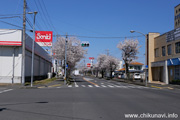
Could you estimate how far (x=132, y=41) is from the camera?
161 ft

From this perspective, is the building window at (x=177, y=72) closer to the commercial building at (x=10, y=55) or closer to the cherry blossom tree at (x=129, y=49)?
the cherry blossom tree at (x=129, y=49)

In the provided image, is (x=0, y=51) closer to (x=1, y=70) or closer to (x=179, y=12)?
(x=1, y=70)

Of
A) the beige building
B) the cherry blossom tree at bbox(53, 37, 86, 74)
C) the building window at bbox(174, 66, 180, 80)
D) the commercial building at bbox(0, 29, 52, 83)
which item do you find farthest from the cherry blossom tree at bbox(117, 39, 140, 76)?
the commercial building at bbox(0, 29, 52, 83)

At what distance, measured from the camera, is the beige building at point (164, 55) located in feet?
114

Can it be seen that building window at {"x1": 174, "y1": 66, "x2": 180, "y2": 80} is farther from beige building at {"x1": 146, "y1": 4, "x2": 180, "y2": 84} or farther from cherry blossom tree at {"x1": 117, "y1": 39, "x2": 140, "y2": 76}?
cherry blossom tree at {"x1": 117, "y1": 39, "x2": 140, "y2": 76}

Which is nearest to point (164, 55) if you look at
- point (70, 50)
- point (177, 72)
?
point (177, 72)

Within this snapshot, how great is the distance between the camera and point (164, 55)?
39.5 metres

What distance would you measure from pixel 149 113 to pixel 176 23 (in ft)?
304

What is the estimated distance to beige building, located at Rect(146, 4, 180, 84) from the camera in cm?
3475

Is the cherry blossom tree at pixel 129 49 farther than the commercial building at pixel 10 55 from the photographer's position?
Yes

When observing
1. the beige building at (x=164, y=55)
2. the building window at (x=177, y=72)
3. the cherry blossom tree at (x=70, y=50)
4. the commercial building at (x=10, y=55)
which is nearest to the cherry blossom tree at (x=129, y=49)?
the beige building at (x=164, y=55)

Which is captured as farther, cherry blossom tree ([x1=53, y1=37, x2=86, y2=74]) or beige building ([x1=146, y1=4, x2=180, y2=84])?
cherry blossom tree ([x1=53, y1=37, x2=86, y2=74])

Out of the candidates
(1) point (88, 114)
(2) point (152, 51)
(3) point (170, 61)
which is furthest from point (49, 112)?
(2) point (152, 51)

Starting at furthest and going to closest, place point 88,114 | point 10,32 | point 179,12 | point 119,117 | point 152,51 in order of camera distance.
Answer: point 179,12, point 152,51, point 10,32, point 88,114, point 119,117
